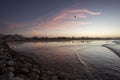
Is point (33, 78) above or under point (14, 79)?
under

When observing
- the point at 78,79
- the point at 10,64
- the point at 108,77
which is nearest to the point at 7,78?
the point at 10,64

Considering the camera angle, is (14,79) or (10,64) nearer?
(14,79)

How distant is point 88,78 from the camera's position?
817cm

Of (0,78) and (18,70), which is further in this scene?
(18,70)

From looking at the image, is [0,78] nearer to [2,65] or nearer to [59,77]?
[2,65]

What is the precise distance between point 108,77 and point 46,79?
4233 millimetres

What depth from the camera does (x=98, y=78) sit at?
26.4 feet

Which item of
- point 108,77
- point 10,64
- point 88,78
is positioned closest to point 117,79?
point 108,77

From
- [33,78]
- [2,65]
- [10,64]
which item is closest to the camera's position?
[33,78]

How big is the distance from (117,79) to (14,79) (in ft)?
20.8

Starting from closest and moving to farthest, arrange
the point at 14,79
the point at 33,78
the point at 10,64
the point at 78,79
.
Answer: the point at 14,79
the point at 33,78
the point at 78,79
the point at 10,64

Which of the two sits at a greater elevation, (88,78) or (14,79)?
(14,79)

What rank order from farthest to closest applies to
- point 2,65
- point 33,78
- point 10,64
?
point 10,64 → point 2,65 → point 33,78

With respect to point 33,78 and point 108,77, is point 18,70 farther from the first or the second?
point 108,77
